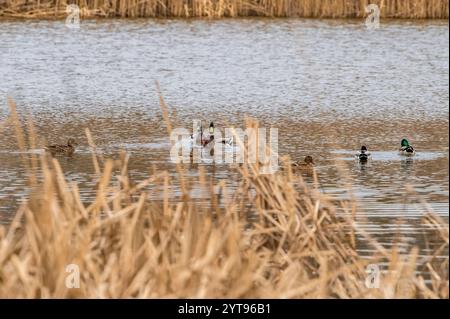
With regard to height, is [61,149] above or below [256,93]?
above

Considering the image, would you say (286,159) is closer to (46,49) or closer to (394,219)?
(394,219)

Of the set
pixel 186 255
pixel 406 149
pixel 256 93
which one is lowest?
pixel 256 93

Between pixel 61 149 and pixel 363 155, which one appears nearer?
pixel 363 155

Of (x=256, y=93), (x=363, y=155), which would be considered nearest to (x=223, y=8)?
(x=256, y=93)

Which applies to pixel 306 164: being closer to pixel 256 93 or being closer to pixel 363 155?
pixel 363 155

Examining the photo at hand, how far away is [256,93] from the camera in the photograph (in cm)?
1652

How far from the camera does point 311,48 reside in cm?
2164

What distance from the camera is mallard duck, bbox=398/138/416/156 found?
36.9ft

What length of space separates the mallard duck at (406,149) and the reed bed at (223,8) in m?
13.1

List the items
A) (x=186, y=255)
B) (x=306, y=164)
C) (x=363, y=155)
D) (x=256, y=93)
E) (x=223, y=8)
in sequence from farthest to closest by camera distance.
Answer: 1. (x=223, y=8)
2. (x=256, y=93)
3. (x=363, y=155)
4. (x=306, y=164)
5. (x=186, y=255)

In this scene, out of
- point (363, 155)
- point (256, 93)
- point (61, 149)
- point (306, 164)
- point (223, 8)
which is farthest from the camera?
point (223, 8)

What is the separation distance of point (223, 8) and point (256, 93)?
9.00m

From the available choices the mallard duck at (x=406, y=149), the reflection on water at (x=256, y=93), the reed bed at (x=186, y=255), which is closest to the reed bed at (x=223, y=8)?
the reflection on water at (x=256, y=93)

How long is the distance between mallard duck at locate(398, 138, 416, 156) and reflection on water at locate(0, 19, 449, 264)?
0.30ft
